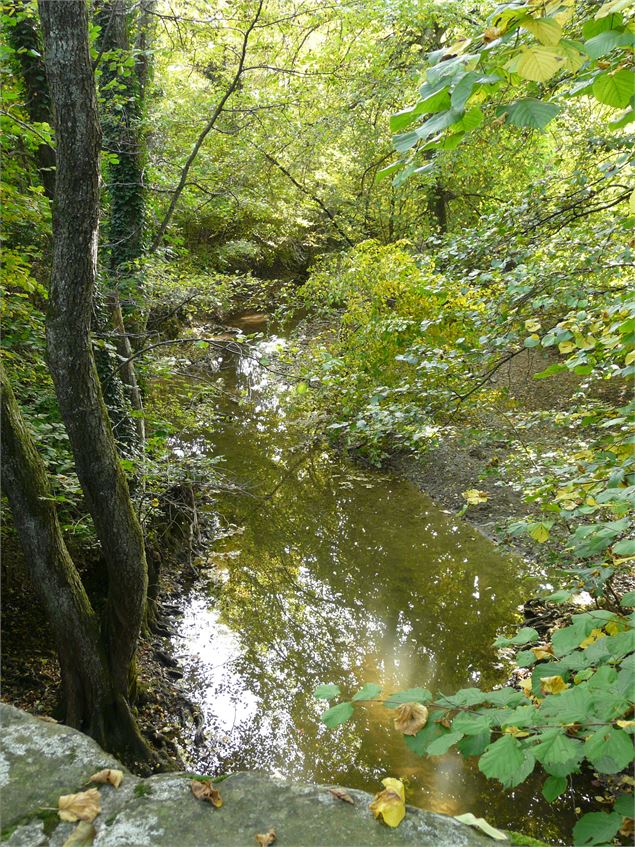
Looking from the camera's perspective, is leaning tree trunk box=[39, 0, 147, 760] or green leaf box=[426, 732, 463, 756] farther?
leaning tree trunk box=[39, 0, 147, 760]

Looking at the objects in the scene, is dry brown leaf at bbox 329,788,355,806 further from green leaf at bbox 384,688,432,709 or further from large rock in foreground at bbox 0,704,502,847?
green leaf at bbox 384,688,432,709

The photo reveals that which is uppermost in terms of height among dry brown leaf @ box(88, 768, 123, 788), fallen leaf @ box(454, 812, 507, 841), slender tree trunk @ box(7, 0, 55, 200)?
slender tree trunk @ box(7, 0, 55, 200)

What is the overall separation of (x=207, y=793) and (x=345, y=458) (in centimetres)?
735

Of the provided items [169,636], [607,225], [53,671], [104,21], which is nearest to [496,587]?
[169,636]

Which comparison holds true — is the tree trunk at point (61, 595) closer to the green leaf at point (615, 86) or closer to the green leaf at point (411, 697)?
the green leaf at point (411, 697)

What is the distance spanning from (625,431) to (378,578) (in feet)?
12.0

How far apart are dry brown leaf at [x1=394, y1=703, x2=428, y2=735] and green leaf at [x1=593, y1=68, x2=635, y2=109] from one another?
1693mm

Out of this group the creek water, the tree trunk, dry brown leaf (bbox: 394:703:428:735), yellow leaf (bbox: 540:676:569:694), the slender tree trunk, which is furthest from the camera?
the slender tree trunk

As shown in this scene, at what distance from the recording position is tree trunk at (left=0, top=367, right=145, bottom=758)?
10.4 feet

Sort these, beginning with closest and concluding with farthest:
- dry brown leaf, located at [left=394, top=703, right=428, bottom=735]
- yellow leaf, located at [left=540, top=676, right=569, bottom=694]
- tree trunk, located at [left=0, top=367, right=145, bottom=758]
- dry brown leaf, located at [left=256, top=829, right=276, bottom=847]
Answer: dry brown leaf, located at [left=256, top=829, right=276, bottom=847] → dry brown leaf, located at [left=394, top=703, right=428, bottom=735] → yellow leaf, located at [left=540, top=676, right=569, bottom=694] → tree trunk, located at [left=0, top=367, right=145, bottom=758]

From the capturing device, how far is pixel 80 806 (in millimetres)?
1616

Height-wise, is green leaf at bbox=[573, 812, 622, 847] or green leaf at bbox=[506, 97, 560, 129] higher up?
green leaf at bbox=[506, 97, 560, 129]

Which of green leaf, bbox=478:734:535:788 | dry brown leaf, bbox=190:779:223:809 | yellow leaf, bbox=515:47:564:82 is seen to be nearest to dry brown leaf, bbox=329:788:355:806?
dry brown leaf, bbox=190:779:223:809

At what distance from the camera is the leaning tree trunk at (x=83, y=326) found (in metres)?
2.48
